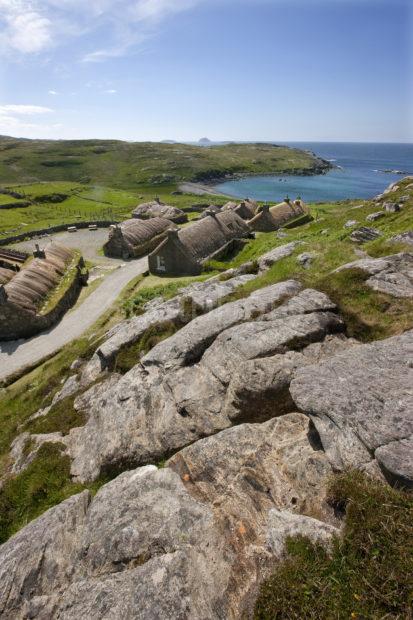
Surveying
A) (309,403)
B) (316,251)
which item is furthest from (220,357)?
(316,251)

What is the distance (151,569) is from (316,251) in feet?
76.4

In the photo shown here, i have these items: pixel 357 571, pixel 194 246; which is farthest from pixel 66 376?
pixel 194 246

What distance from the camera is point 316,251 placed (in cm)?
2644

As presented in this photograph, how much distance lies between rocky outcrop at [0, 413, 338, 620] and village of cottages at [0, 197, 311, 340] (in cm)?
3228

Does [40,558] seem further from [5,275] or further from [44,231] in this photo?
[44,231]

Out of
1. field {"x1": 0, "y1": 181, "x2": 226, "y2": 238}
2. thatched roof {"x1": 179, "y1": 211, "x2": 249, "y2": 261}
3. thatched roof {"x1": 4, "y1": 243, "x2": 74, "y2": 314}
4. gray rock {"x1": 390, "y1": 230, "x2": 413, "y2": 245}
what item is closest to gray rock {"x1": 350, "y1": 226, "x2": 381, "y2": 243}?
gray rock {"x1": 390, "y1": 230, "x2": 413, "y2": 245}

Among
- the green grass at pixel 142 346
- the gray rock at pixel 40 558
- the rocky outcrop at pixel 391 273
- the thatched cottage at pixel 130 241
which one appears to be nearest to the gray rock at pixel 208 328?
the green grass at pixel 142 346

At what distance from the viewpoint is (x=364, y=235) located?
28656mm

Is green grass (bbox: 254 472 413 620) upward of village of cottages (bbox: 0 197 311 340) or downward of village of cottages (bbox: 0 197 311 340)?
upward

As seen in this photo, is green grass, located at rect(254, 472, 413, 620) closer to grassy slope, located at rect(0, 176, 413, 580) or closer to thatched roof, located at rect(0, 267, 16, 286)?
grassy slope, located at rect(0, 176, 413, 580)

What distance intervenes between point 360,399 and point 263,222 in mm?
62421

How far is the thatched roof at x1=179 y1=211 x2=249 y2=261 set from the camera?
5247 cm

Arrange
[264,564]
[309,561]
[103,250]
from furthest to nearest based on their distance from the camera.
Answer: [103,250]
[264,564]
[309,561]

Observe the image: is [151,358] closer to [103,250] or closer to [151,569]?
[151,569]
